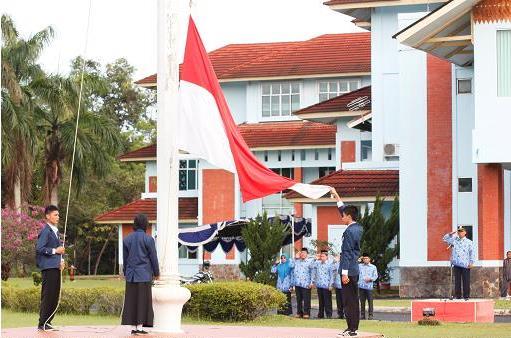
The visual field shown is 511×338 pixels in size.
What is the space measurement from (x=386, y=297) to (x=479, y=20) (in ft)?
31.3

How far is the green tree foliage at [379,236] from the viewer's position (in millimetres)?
41969

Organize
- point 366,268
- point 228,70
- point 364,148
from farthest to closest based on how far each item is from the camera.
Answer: point 228,70 → point 364,148 → point 366,268

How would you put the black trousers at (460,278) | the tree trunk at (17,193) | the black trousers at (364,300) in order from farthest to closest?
the tree trunk at (17,193), the black trousers at (460,278), the black trousers at (364,300)

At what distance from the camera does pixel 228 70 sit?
59.6 m

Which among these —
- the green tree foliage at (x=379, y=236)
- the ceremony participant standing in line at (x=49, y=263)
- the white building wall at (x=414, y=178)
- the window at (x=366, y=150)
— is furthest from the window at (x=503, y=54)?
the ceremony participant standing in line at (x=49, y=263)

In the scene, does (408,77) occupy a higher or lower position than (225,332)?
higher

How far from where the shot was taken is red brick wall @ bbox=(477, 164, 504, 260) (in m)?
36.6

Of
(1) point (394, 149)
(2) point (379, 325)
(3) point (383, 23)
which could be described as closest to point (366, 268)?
(2) point (379, 325)

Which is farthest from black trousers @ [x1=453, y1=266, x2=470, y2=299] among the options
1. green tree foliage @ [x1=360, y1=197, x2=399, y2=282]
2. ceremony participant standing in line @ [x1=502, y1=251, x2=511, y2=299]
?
green tree foliage @ [x1=360, y1=197, x2=399, y2=282]

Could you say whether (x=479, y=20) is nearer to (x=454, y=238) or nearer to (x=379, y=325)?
(x=454, y=238)

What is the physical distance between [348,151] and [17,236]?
A: 15156 mm

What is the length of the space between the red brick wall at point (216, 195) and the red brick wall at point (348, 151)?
649 centimetres

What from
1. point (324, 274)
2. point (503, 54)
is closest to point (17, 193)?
point (503, 54)

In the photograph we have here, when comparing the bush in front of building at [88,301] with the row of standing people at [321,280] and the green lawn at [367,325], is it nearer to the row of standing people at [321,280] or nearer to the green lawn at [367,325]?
the green lawn at [367,325]
